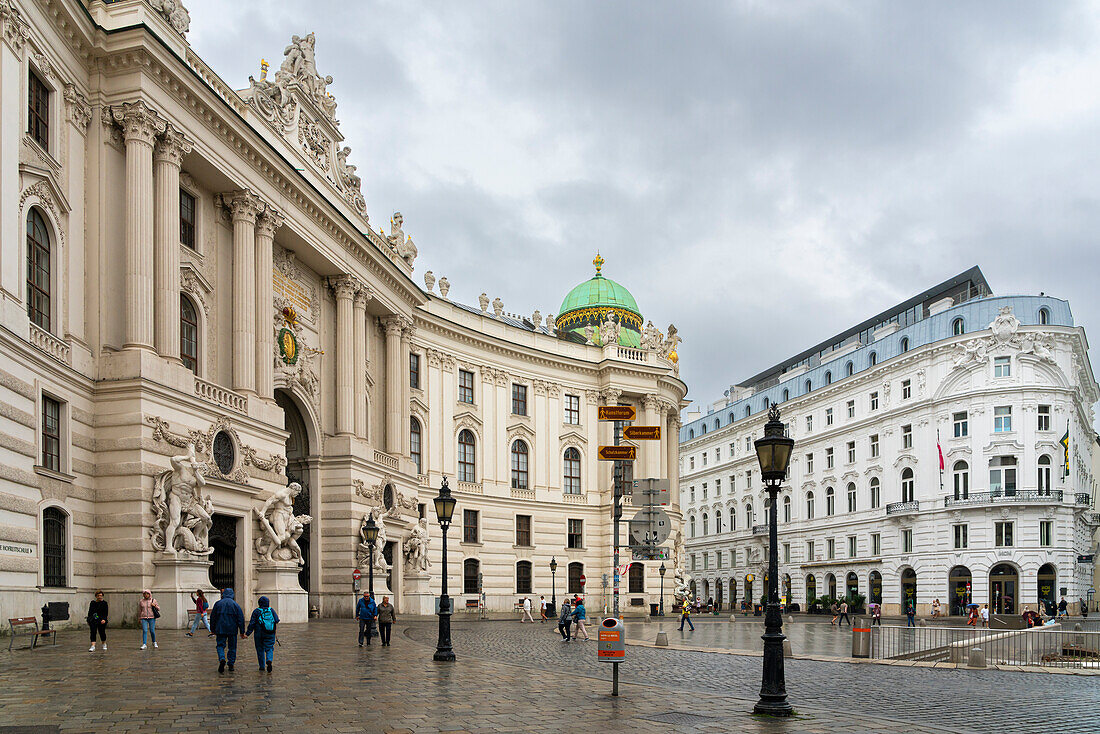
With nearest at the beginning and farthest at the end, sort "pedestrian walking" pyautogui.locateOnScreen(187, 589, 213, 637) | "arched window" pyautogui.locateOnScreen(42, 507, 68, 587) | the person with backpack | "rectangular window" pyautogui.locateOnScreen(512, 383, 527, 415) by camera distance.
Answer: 1. the person with backpack
2. "arched window" pyautogui.locateOnScreen(42, 507, 68, 587)
3. "pedestrian walking" pyautogui.locateOnScreen(187, 589, 213, 637)
4. "rectangular window" pyautogui.locateOnScreen(512, 383, 527, 415)

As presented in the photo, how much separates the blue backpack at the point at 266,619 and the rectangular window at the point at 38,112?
15.9 meters

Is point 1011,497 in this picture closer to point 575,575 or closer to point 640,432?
point 575,575

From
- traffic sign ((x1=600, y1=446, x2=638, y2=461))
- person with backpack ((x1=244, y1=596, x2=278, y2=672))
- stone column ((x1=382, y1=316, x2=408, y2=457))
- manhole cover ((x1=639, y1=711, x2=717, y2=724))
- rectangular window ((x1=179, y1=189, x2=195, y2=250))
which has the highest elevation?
rectangular window ((x1=179, y1=189, x2=195, y2=250))

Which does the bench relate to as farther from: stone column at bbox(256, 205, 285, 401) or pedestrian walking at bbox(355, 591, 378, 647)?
stone column at bbox(256, 205, 285, 401)

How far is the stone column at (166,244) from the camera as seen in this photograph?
101 feet

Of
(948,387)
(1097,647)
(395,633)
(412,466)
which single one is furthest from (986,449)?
(395,633)

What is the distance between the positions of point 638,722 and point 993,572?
6001 centimetres

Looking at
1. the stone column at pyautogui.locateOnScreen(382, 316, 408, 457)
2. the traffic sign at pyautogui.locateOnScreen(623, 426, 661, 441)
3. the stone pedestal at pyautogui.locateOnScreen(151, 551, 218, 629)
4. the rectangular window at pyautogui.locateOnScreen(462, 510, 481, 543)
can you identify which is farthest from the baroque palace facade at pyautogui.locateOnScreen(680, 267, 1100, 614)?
the stone pedestal at pyautogui.locateOnScreen(151, 551, 218, 629)

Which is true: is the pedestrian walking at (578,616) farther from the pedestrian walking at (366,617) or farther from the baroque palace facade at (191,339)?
the pedestrian walking at (366,617)

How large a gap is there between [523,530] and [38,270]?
41.4m

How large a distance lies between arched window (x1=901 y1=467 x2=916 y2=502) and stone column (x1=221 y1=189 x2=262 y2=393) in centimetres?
5173

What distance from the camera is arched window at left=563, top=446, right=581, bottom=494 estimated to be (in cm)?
6769

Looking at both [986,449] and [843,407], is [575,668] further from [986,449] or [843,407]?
[843,407]

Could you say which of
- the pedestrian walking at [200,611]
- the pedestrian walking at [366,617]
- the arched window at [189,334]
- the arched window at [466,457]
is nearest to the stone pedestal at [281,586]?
the pedestrian walking at [200,611]
